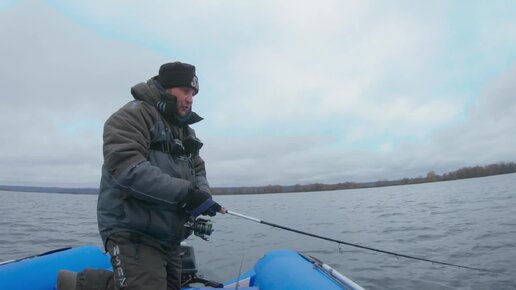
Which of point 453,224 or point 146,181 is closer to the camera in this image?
point 146,181

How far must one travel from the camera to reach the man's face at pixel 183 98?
8.98 ft

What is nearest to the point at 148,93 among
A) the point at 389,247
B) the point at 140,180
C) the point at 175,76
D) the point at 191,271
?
the point at 175,76

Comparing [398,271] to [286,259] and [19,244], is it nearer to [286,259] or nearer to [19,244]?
[286,259]

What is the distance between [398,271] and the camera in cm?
702

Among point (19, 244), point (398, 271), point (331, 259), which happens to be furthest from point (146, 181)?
point (19, 244)

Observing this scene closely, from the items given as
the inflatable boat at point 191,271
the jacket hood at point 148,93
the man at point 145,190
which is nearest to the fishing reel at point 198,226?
the man at point 145,190

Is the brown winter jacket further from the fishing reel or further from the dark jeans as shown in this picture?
the fishing reel

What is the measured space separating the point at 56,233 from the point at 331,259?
9.69 meters

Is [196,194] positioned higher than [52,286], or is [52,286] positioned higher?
[196,194]

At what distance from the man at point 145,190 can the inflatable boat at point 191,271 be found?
1022 mm

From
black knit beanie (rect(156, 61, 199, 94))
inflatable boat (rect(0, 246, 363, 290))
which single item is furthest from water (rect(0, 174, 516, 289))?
black knit beanie (rect(156, 61, 199, 94))

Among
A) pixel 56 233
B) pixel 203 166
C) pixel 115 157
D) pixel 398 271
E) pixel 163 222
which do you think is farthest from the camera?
pixel 56 233

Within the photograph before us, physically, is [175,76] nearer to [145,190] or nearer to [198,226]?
[145,190]

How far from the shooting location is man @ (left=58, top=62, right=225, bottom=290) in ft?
7.32
